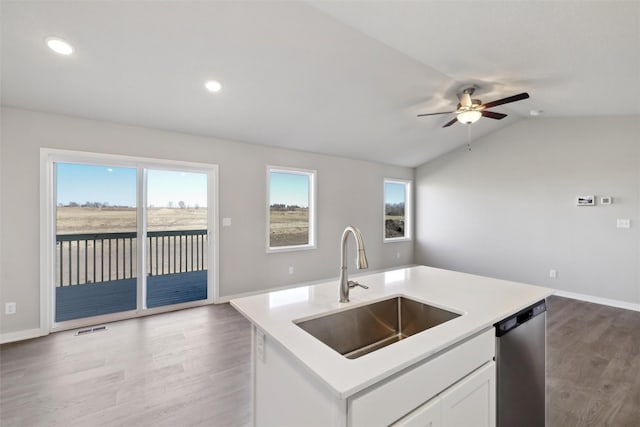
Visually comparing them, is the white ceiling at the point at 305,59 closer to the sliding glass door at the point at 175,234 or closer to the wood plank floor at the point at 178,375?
the sliding glass door at the point at 175,234

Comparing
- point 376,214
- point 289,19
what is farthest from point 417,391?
point 376,214

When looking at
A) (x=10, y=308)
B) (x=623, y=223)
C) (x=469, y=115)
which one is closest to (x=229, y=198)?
(x=10, y=308)

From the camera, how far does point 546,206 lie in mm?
4648

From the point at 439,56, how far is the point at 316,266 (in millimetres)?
3639

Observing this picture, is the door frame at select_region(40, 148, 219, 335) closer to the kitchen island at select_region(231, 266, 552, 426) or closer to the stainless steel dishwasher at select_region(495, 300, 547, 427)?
the kitchen island at select_region(231, 266, 552, 426)

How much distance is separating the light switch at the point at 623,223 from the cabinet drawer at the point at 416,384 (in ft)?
14.7

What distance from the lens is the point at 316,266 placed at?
5.08 metres

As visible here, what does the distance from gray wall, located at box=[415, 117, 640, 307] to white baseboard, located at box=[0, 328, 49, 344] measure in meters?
6.47

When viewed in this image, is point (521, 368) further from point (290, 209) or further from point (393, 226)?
point (393, 226)

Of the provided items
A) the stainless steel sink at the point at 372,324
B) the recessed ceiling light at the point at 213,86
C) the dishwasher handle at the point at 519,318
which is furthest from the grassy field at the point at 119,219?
the dishwasher handle at the point at 519,318

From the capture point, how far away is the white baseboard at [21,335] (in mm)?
2857

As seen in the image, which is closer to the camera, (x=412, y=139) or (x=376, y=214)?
(x=412, y=139)

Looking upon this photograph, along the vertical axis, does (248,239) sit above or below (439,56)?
below

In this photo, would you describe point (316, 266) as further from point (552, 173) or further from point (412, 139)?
point (552, 173)
